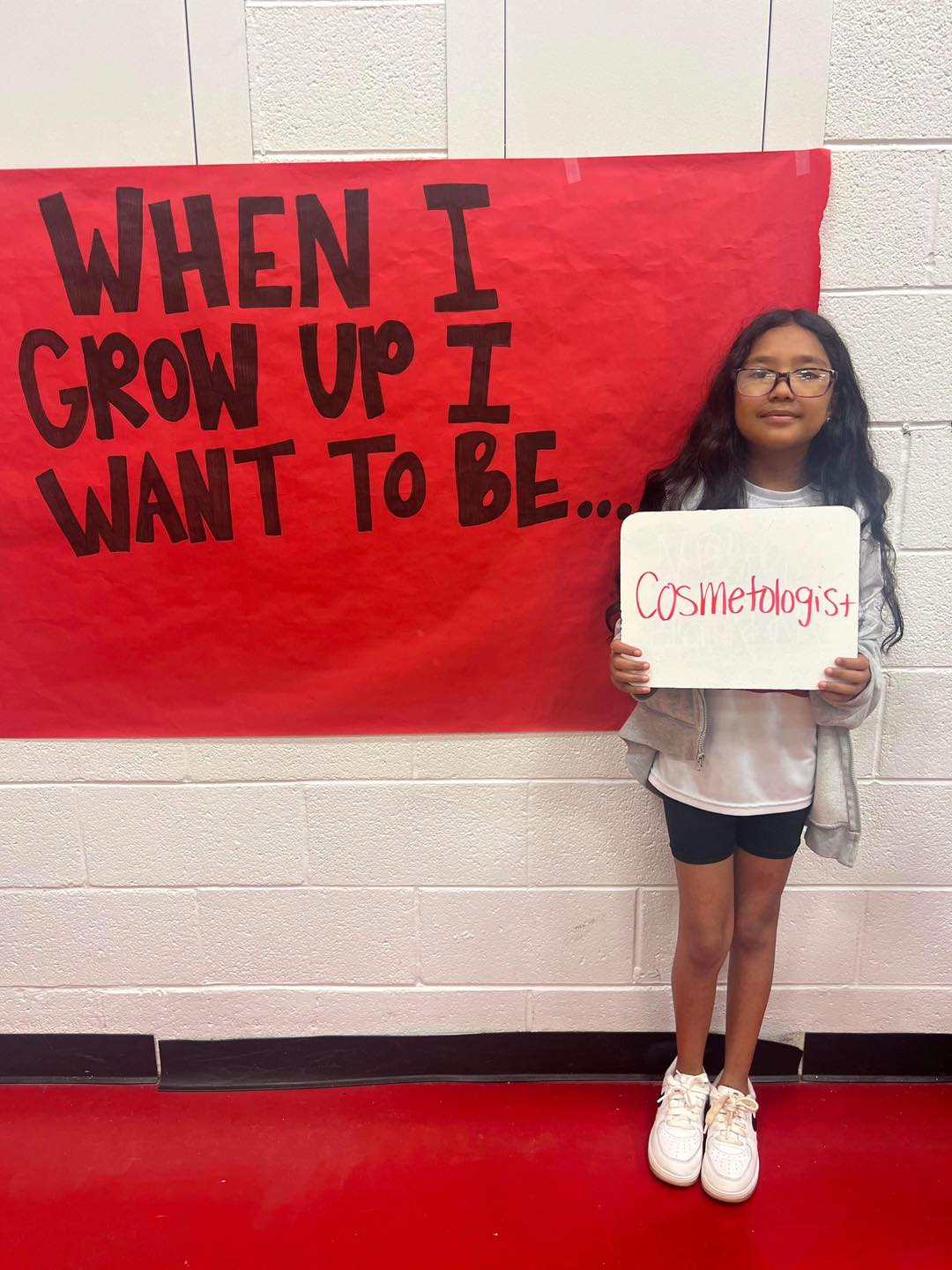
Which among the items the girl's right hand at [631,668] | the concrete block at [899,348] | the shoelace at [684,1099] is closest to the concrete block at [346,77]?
the concrete block at [899,348]

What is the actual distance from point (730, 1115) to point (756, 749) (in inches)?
25.2

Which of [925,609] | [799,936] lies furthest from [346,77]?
[799,936]

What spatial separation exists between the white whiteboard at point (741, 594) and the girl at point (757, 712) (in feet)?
0.13

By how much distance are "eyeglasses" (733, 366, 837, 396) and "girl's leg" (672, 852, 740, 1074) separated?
0.71m

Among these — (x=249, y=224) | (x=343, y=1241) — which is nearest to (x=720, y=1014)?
(x=343, y=1241)

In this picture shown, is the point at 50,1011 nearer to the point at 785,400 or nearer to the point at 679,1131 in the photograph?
the point at 679,1131

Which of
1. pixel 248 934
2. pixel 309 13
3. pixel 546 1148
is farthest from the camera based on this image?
pixel 248 934

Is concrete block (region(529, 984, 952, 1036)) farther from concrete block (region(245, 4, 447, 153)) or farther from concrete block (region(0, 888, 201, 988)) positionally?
concrete block (region(245, 4, 447, 153))

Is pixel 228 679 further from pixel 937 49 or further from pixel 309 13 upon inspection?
pixel 937 49

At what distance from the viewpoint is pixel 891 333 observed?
1.27m

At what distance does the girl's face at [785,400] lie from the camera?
111 centimetres

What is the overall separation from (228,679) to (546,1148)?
3.21 ft

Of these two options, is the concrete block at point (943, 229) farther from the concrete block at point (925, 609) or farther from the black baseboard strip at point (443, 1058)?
the black baseboard strip at point (443, 1058)

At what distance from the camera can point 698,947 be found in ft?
4.29
